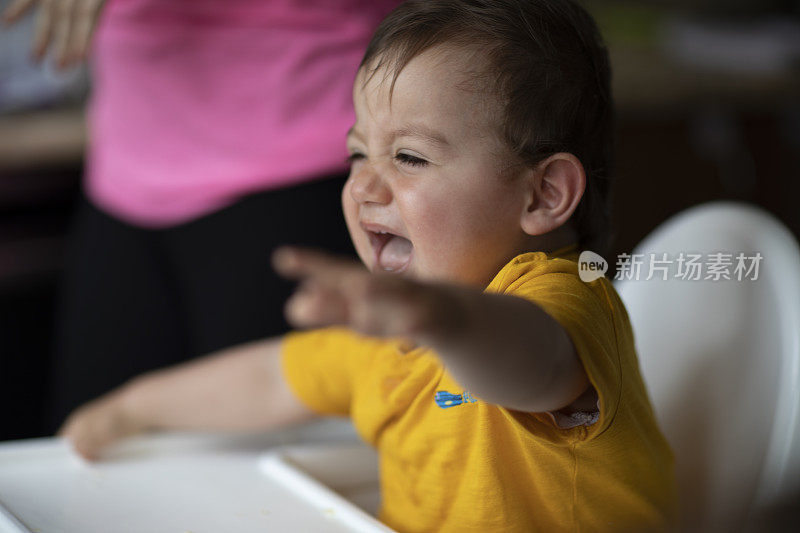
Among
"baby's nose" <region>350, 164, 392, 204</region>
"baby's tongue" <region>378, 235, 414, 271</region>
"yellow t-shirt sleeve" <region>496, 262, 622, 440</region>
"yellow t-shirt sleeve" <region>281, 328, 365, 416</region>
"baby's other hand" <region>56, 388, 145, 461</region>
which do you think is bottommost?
"baby's other hand" <region>56, 388, 145, 461</region>

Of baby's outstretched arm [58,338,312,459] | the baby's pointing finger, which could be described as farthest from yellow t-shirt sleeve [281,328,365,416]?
the baby's pointing finger

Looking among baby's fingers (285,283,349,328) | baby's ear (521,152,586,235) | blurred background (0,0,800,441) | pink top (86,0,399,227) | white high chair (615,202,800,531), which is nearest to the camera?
baby's fingers (285,283,349,328)

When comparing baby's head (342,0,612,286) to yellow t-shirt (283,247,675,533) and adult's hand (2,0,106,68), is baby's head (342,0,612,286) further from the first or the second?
adult's hand (2,0,106,68)

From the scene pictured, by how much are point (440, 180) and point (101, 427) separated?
1.11 ft

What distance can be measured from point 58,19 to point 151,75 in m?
0.08

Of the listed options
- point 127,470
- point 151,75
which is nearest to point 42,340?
point 151,75

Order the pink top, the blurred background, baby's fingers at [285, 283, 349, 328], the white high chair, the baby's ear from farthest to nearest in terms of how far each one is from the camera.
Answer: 1. the blurred background
2. the pink top
3. the white high chair
4. the baby's ear
5. baby's fingers at [285, 283, 349, 328]

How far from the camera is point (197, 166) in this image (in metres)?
0.69

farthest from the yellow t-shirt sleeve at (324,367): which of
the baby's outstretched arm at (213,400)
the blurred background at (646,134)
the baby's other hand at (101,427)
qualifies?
the blurred background at (646,134)

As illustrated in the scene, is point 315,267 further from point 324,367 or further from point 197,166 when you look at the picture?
point 197,166

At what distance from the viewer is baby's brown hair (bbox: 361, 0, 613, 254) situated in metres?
0.36

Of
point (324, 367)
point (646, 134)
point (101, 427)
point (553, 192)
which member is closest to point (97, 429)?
point (101, 427)

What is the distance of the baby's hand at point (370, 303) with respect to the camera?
10.4 inches

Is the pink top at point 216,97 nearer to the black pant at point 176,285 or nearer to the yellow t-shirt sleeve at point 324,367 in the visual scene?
the black pant at point 176,285
